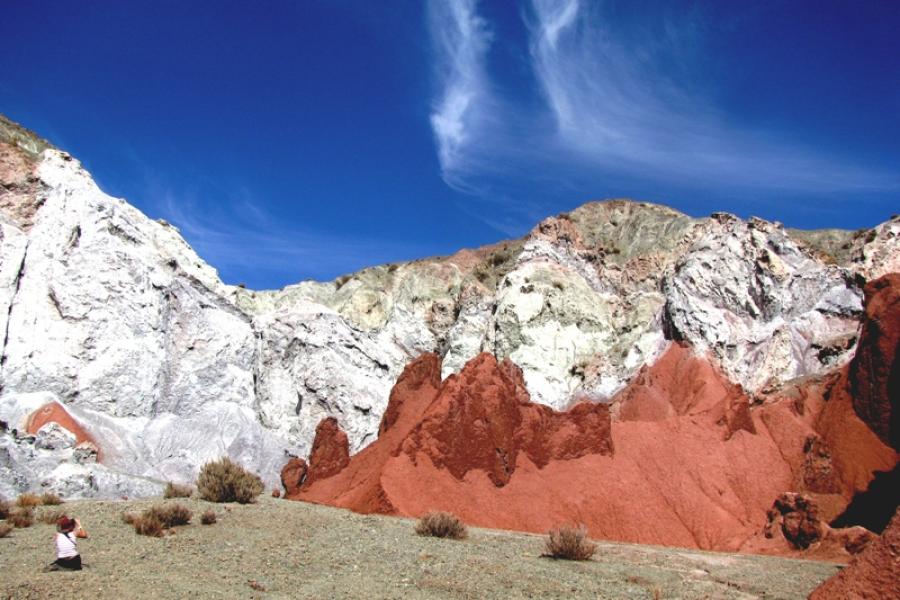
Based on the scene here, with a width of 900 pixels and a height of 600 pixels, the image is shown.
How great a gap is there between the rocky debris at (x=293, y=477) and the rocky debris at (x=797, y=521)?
21479 mm

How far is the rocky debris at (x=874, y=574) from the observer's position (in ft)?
36.4

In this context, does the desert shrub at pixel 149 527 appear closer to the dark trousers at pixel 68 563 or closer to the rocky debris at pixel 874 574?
the dark trousers at pixel 68 563

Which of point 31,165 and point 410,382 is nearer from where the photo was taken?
point 410,382

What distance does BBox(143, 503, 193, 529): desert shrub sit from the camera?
1727 cm

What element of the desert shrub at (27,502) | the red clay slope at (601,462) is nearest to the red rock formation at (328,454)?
the red clay slope at (601,462)

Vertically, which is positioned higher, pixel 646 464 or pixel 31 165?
pixel 31 165

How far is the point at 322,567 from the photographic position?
14.7 meters

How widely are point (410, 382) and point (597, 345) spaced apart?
102 feet

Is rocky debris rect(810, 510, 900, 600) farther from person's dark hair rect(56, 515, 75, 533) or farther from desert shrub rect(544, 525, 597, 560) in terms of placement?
person's dark hair rect(56, 515, 75, 533)

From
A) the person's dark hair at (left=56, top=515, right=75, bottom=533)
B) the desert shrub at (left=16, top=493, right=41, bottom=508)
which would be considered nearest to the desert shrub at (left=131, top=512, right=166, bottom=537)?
the person's dark hair at (left=56, top=515, right=75, bottom=533)

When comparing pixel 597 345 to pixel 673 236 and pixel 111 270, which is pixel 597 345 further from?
pixel 111 270

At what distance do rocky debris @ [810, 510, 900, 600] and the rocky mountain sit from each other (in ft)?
94.6

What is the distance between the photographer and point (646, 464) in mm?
34219

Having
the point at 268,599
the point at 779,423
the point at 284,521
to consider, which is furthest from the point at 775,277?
the point at 268,599
